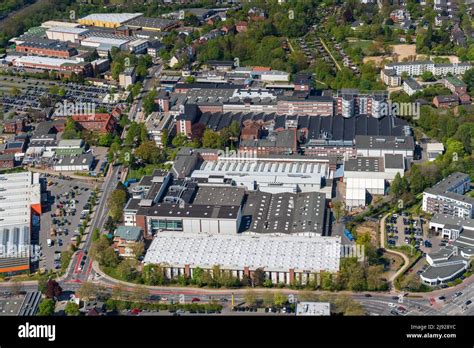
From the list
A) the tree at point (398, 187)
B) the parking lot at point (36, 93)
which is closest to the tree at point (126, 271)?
the tree at point (398, 187)

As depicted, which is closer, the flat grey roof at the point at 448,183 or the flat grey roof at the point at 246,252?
the flat grey roof at the point at 246,252

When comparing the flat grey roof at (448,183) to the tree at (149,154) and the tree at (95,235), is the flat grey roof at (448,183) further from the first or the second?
the tree at (95,235)

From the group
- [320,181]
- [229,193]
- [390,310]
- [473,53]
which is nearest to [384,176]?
[320,181]

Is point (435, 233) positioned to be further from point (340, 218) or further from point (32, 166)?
point (32, 166)

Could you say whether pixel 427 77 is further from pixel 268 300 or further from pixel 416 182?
pixel 268 300

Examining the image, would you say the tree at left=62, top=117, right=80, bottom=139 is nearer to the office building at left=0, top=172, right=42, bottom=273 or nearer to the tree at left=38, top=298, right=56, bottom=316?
the office building at left=0, top=172, right=42, bottom=273

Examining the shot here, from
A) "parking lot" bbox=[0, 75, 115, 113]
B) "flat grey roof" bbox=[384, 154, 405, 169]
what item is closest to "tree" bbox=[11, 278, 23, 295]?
"flat grey roof" bbox=[384, 154, 405, 169]

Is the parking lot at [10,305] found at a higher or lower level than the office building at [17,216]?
higher
